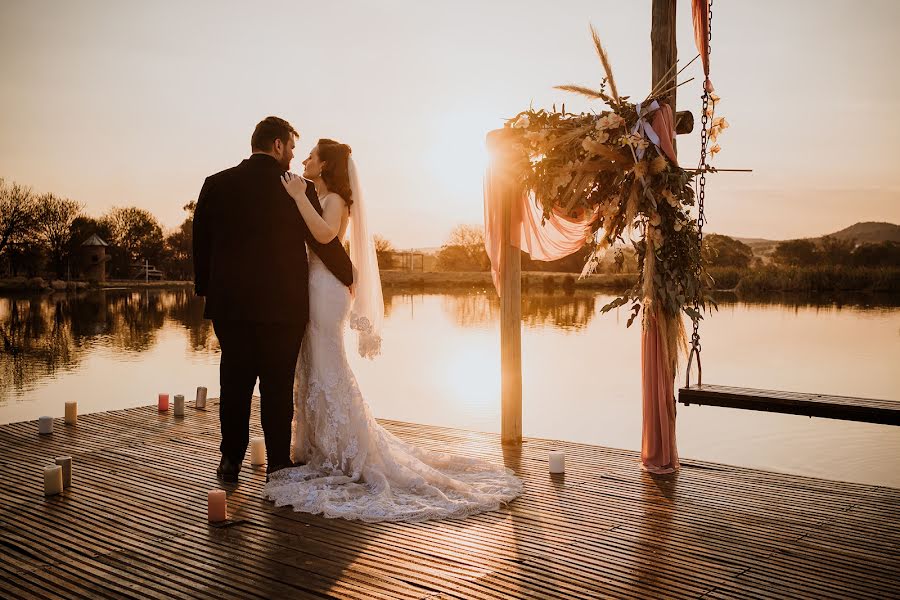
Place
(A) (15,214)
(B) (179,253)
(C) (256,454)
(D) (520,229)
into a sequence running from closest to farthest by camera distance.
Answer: (C) (256,454) < (D) (520,229) < (A) (15,214) < (B) (179,253)

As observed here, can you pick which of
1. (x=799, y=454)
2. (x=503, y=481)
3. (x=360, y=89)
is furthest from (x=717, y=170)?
(x=360, y=89)

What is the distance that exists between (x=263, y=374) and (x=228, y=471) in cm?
69

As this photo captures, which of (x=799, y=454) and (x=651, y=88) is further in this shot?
(x=799, y=454)

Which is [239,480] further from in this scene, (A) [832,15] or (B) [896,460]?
(A) [832,15]

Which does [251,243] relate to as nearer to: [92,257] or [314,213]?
[314,213]

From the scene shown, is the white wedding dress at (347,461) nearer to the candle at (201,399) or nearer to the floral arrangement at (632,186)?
the floral arrangement at (632,186)

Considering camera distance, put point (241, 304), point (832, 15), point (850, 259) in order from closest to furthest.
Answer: point (241, 304), point (832, 15), point (850, 259)

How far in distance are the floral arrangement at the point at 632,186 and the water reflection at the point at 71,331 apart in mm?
9133

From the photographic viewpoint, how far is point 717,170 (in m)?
5.45

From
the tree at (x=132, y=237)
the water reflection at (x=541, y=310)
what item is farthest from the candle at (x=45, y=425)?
the tree at (x=132, y=237)

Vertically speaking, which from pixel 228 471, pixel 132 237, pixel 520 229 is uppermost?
pixel 132 237

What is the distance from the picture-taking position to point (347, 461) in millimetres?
5164

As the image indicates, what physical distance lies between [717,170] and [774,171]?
72.1ft

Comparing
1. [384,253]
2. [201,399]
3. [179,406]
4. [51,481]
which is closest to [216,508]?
[51,481]
